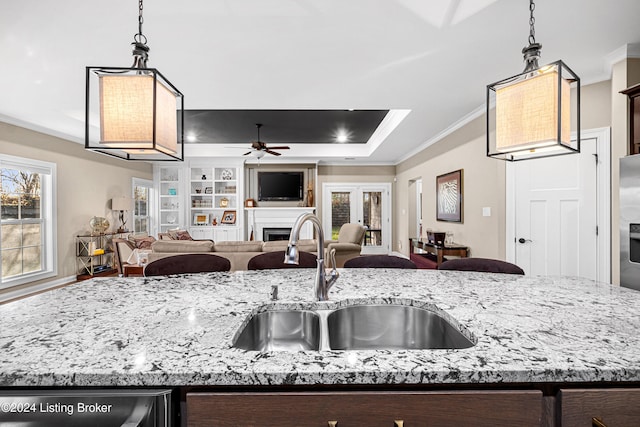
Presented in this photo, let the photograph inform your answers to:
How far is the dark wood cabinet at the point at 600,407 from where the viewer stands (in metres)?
0.70

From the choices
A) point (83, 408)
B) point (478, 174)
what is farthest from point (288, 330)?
point (478, 174)

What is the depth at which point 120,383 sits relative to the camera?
0.69m

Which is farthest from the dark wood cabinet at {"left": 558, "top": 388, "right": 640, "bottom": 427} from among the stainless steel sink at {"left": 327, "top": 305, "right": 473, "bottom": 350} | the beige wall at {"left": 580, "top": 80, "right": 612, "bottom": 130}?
the beige wall at {"left": 580, "top": 80, "right": 612, "bottom": 130}

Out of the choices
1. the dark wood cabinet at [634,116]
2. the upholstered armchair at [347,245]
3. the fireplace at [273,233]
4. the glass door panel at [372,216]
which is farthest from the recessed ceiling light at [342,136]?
the dark wood cabinet at [634,116]

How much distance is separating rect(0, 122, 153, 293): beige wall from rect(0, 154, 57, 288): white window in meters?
0.13

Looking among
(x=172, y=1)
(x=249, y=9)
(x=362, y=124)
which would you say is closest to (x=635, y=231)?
(x=249, y=9)

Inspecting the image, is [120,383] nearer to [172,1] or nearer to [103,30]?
[172,1]

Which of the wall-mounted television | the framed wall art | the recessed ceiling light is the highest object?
the recessed ceiling light

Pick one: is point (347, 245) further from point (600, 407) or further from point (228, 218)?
point (228, 218)

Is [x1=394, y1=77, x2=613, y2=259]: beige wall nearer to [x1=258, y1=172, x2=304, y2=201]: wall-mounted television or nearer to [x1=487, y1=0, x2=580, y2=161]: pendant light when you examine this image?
[x1=487, y1=0, x2=580, y2=161]: pendant light

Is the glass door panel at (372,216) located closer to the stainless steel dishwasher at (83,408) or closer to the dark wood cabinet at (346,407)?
the dark wood cabinet at (346,407)

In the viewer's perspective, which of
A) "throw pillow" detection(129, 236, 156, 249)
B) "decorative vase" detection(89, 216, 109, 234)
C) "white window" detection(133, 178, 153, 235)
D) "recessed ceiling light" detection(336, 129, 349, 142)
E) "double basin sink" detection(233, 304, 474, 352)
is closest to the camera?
"double basin sink" detection(233, 304, 474, 352)

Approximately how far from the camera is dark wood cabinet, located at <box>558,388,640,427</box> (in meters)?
0.70

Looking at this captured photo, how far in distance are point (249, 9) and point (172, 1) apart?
1.56ft
